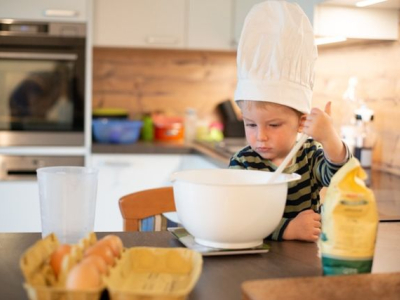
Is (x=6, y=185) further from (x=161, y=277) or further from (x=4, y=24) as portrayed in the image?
(x=161, y=277)

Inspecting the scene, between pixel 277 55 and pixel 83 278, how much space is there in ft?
2.23

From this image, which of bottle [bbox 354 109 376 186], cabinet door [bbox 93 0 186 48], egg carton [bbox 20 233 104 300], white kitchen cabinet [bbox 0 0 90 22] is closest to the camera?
egg carton [bbox 20 233 104 300]

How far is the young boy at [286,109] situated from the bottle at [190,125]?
219 cm

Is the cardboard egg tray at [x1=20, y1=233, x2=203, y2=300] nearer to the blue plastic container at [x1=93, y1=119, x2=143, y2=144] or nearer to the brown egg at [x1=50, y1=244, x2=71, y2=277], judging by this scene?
the brown egg at [x1=50, y1=244, x2=71, y2=277]

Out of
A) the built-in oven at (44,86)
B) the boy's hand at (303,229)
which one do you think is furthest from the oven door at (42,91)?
the boy's hand at (303,229)

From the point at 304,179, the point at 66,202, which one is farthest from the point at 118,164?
the point at 66,202

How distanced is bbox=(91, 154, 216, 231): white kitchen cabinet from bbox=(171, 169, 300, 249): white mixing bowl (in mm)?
2171

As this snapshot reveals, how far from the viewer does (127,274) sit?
0.94m

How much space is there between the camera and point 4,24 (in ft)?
10.7

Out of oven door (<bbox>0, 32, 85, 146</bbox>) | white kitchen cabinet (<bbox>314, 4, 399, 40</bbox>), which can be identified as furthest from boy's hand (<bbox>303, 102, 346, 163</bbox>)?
oven door (<bbox>0, 32, 85, 146</bbox>)

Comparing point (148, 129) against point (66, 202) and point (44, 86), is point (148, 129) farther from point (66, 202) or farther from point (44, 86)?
point (66, 202)

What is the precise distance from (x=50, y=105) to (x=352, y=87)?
60.5 inches

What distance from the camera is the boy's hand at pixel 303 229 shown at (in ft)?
4.13

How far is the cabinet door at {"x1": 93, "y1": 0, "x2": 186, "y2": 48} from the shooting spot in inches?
135
